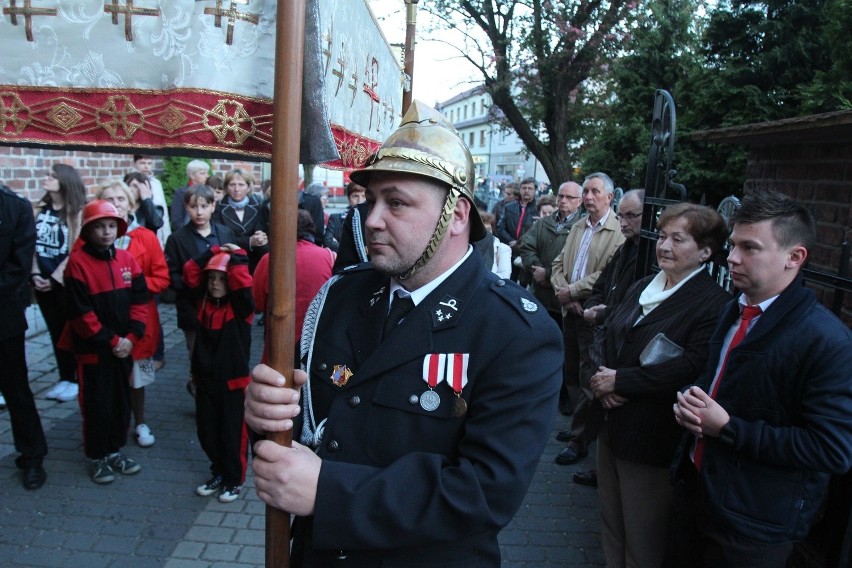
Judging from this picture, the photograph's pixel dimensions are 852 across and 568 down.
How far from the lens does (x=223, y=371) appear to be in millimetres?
4312

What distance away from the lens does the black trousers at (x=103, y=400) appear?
4.30m

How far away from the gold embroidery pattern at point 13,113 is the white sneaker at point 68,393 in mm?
4866

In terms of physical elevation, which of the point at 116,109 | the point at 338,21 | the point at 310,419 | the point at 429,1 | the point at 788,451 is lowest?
the point at 788,451

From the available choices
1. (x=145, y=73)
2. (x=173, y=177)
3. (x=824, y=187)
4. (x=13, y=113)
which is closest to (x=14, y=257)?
(x=13, y=113)

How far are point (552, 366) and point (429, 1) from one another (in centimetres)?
1613

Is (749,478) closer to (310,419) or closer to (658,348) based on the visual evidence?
(658,348)

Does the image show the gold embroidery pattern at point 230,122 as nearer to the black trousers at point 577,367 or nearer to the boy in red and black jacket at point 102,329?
the boy in red and black jacket at point 102,329

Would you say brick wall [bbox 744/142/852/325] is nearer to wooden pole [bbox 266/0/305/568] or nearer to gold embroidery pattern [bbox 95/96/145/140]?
wooden pole [bbox 266/0/305/568]

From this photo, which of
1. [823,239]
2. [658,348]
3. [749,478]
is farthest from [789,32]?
[749,478]

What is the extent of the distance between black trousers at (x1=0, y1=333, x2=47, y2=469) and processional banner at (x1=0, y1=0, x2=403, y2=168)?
2948 millimetres

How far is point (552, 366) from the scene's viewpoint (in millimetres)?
1632

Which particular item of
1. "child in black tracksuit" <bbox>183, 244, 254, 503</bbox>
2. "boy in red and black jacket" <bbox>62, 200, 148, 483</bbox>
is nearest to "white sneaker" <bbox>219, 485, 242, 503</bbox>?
"child in black tracksuit" <bbox>183, 244, 254, 503</bbox>

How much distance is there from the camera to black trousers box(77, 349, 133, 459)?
4297mm

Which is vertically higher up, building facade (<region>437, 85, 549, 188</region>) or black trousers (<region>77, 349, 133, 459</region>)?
building facade (<region>437, 85, 549, 188</region>)
